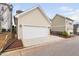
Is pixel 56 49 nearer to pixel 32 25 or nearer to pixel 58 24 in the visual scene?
pixel 58 24

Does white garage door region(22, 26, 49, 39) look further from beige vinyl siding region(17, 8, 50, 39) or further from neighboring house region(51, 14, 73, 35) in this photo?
neighboring house region(51, 14, 73, 35)

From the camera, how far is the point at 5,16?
658cm

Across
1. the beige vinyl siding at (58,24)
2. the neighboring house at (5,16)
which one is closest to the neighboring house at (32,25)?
the beige vinyl siding at (58,24)

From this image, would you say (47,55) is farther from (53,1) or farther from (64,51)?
(53,1)

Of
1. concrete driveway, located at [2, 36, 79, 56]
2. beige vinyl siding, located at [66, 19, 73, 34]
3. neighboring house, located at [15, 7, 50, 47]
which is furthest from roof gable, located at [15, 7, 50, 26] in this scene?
concrete driveway, located at [2, 36, 79, 56]

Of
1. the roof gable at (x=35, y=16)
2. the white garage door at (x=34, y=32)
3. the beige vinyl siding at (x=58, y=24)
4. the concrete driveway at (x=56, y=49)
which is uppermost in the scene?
the roof gable at (x=35, y=16)

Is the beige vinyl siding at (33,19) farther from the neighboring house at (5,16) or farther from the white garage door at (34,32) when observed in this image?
the neighboring house at (5,16)

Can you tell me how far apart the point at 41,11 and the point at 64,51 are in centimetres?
179

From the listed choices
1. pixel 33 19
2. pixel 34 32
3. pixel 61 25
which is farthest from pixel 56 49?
pixel 33 19

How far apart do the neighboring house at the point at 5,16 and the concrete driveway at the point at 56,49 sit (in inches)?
40.9

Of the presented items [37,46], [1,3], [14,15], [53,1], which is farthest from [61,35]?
[1,3]

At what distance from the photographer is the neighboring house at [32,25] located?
6.55 m

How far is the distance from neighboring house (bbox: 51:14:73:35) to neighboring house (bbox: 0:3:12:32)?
1.65 metres

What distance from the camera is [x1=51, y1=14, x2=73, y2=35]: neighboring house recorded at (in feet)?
21.9
